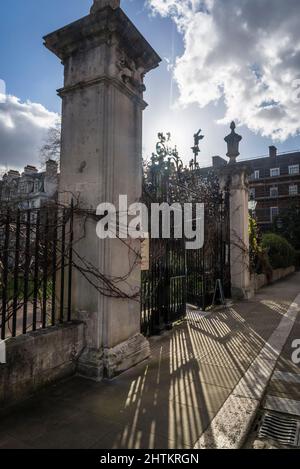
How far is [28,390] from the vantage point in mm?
2883

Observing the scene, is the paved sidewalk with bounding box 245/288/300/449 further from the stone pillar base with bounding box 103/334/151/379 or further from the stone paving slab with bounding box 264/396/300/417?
the stone pillar base with bounding box 103/334/151/379

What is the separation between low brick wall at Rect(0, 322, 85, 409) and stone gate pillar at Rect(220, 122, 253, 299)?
6613 millimetres

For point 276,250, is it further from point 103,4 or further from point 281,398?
point 103,4

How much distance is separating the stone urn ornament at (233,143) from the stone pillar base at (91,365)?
24.9 ft

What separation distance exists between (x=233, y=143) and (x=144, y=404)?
8182mm

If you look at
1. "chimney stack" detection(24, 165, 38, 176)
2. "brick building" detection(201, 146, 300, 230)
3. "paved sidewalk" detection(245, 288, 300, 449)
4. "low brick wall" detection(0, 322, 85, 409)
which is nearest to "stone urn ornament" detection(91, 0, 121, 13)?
"low brick wall" detection(0, 322, 85, 409)

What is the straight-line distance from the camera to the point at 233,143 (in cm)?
905

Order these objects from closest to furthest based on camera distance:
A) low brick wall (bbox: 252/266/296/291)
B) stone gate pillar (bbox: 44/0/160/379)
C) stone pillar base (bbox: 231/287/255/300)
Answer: stone gate pillar (bbox: 44/0/160/379)
stone pillar base (bbox: 231/287/255/300)
low brick wall (bbox: 252/266/296/291)

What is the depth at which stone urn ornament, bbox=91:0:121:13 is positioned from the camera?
3.58 meters

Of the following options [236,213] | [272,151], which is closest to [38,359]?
[236,213]

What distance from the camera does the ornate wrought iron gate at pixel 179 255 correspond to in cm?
530

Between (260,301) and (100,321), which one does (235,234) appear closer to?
(260,301)
